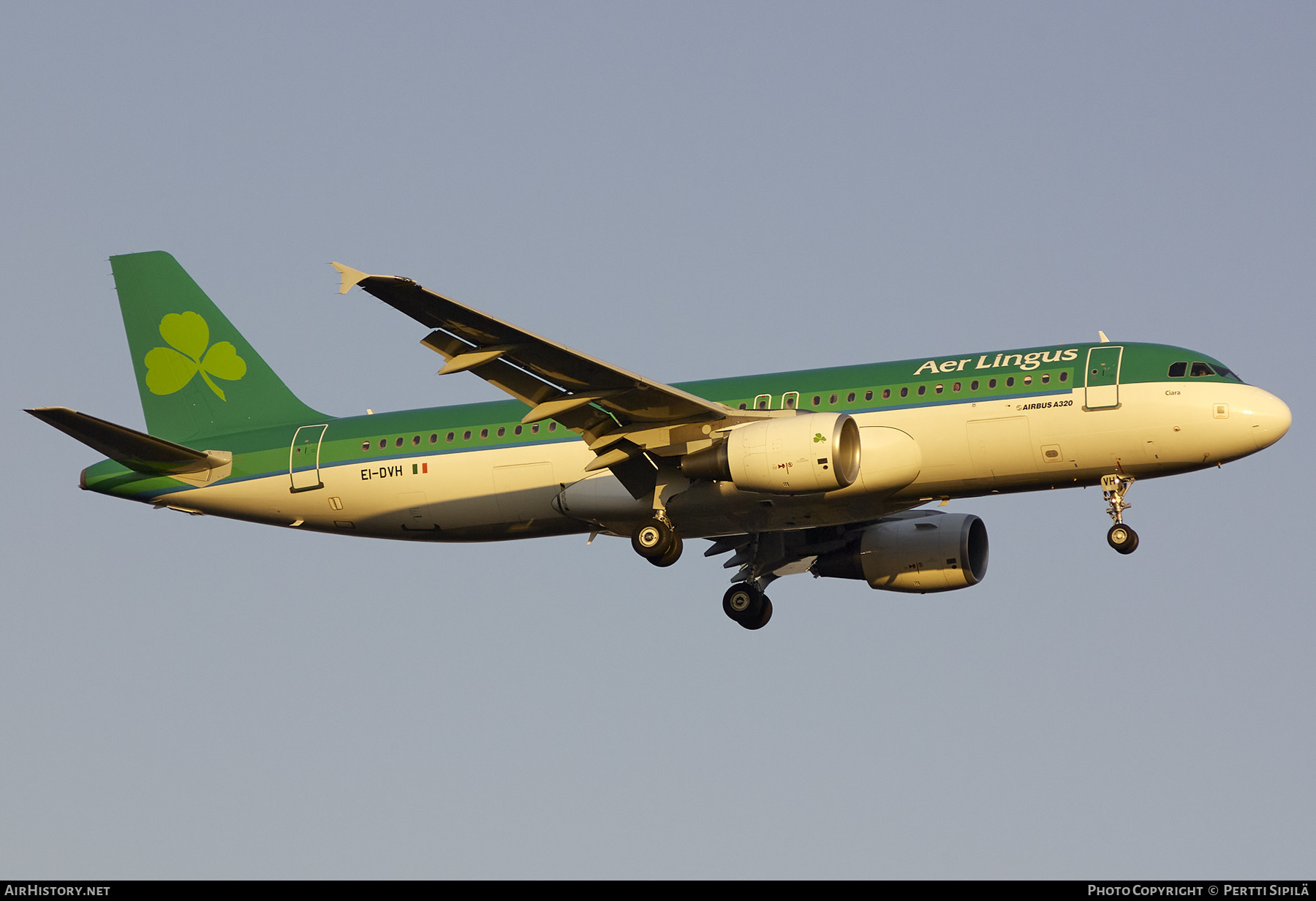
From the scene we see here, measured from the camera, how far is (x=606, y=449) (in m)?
32.9

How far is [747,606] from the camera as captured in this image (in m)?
38.9

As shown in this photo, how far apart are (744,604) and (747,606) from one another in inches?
3.3

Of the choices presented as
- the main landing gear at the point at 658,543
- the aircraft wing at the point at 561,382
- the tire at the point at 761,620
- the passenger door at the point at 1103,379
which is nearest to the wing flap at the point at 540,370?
the aircraft wing at the point at 561,382

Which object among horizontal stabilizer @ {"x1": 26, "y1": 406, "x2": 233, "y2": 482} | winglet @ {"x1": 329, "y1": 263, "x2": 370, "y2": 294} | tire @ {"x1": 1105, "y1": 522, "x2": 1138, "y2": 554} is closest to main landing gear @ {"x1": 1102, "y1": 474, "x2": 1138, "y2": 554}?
tire @ {"x1": 1105, "y1": 522, "x2": 1138, "y2": 554}

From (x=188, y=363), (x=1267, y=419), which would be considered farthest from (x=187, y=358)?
(x=1267, y=419)

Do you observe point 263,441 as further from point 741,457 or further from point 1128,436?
point 1128,436

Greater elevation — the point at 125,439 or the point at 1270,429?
the point at 1270,429

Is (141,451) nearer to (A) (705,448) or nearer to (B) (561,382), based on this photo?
(B) (561,382)

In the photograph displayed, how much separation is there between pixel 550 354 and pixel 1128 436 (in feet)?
37.9

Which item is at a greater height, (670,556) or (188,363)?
(188,363)

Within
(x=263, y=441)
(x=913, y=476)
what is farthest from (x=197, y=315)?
(x=913, y=476)

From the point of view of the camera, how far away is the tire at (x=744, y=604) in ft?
128

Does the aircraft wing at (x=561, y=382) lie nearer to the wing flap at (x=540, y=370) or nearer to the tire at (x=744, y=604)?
the wing flap at (x=540, y=370)
